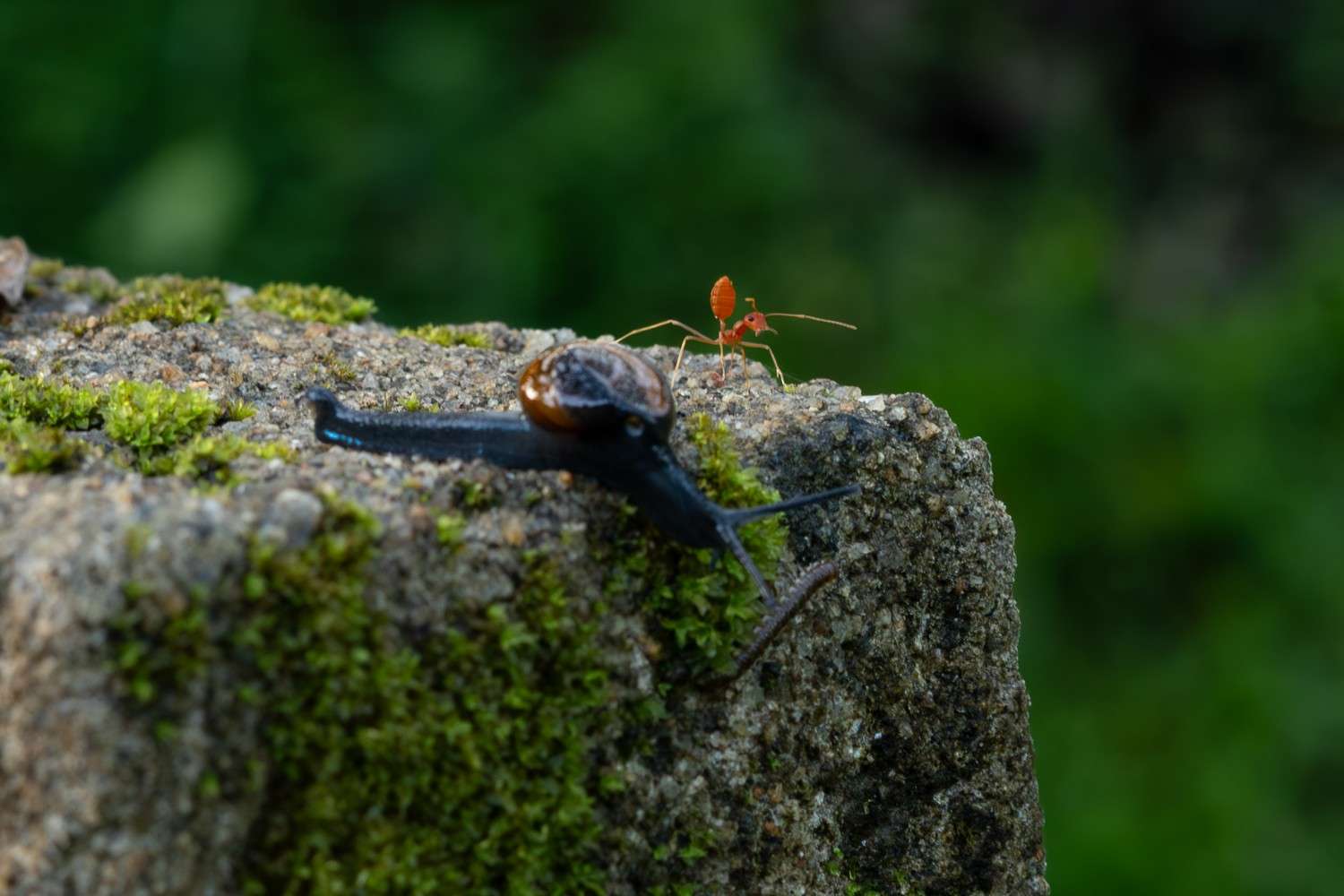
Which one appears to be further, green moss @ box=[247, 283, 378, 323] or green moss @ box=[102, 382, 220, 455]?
green moss @ box=[247, 283, 378, 323]

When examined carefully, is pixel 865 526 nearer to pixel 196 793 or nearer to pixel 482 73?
pixel 196 793

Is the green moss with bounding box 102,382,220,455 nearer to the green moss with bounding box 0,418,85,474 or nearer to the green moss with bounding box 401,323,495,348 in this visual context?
the green moss with bounding box 0,418,85,474

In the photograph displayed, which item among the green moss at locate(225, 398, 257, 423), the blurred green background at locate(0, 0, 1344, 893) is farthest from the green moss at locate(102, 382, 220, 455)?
the blurred green background at locate(0, 0, 1344, 893)

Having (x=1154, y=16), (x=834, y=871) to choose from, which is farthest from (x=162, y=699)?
(x=1154, y=16)

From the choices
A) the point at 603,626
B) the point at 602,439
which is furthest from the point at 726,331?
the point at 603,626

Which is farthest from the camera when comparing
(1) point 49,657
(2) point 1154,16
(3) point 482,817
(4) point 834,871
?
(2) point 1154,16

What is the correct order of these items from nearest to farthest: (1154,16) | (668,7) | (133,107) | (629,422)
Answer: (629,422)
(133,107)
(668,7)
(1154,16)
